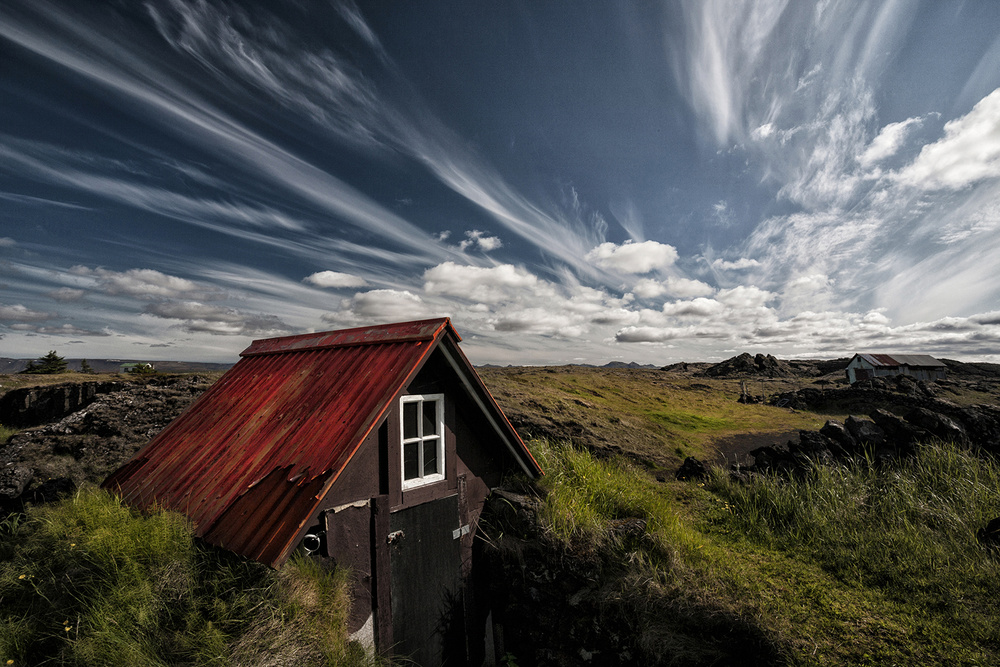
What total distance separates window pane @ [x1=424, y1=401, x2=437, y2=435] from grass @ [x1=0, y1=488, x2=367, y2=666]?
234 centimetres

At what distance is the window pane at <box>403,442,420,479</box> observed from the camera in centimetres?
636

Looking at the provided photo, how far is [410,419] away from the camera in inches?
257

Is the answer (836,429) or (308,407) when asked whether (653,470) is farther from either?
(308,407)

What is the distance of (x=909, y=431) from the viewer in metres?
11.0

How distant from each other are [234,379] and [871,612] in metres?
11.7

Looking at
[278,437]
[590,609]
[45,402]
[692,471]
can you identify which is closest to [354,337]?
[278,437]

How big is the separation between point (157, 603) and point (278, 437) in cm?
229

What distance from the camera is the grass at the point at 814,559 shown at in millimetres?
5027

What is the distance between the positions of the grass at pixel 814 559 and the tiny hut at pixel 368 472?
1.84 metres

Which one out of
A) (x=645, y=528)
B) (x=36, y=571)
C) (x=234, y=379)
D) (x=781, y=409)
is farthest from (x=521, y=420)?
(x=781, y=409)

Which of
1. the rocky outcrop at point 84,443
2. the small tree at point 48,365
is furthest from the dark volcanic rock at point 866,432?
the small tree at point 48,365

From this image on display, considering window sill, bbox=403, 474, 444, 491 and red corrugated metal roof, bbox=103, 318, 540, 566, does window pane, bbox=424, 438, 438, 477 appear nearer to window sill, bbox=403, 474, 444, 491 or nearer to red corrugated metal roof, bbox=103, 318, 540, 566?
window sill, bbox=403, 474, 444, 491

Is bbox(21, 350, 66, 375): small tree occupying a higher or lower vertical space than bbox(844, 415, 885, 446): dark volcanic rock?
higher

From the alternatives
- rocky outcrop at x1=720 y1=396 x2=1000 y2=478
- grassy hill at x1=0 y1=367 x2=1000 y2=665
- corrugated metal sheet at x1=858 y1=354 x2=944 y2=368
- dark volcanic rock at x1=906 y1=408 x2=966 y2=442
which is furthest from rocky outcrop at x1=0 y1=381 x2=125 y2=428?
corrugated metal sheet at x1=858 y1=354 x2=944 y2=368
